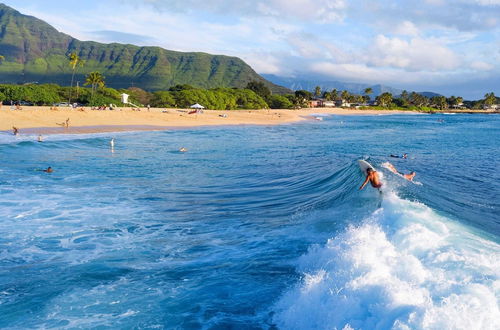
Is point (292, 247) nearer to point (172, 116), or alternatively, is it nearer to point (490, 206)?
point (490, 206)

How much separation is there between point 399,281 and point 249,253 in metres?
4.15

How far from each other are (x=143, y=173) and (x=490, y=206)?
16.4 m

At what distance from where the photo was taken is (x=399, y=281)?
7.12 m

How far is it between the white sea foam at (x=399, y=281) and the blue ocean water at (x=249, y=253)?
0.03 meters

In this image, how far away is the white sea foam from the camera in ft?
19.9

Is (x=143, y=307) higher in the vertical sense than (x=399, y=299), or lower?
lower

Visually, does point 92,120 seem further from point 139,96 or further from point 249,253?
point 249,253

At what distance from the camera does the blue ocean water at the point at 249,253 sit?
273 inches

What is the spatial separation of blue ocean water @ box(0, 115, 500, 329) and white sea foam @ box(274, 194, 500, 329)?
1.0 inches

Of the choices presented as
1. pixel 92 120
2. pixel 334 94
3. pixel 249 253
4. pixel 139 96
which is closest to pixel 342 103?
pixel 334 94

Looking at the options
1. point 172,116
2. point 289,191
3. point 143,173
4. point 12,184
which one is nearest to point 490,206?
point 289,191

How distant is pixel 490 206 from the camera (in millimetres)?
14570

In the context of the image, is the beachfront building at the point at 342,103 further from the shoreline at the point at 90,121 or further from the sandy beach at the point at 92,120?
the shoreline at the point at 90,121

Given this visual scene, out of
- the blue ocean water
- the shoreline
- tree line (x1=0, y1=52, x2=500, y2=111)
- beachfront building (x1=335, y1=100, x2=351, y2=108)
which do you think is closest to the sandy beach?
the shoreline
